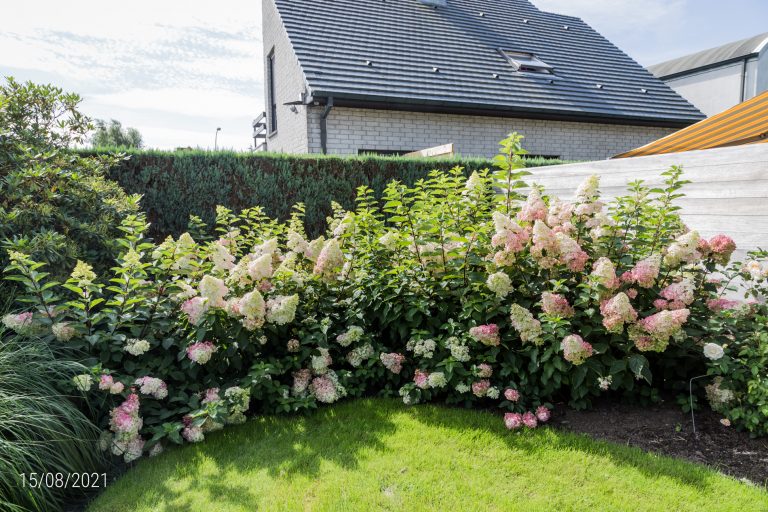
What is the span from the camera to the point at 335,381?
3436 millimetres

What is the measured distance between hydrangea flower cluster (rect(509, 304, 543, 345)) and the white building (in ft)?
75.5

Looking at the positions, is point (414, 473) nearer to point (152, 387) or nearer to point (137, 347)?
point (152, 387)

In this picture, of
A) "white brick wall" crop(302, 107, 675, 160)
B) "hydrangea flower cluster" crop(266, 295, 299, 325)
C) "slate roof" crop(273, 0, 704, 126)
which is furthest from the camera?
"slate roof" crop(273, 0, 704, 126)

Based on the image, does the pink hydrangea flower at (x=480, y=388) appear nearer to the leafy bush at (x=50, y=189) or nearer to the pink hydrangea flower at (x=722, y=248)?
the pink hydrangea flower at (x=722, y=248)

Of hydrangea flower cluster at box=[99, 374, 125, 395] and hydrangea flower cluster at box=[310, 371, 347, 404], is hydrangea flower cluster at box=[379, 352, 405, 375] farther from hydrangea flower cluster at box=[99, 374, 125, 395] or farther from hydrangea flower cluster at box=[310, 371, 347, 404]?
hydrangea flower cluster at box=[99, 374, 125, 395]

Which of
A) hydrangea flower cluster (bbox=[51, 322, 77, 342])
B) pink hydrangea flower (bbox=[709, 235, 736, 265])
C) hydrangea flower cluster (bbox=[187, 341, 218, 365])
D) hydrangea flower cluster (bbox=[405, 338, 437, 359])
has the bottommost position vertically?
hydrangea flower cluster (bbox=[405, 338, 437, 359])

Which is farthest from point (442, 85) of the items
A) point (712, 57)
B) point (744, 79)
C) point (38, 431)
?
point (712, 57)

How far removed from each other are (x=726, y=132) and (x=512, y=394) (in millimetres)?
3901

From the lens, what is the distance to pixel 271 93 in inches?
570

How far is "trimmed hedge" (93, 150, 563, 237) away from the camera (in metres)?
6.39

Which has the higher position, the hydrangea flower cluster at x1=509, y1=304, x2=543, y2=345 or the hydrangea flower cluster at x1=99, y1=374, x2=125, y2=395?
the hydrangea flower cluster at x1=509, y1=304, x2=543, y2=345

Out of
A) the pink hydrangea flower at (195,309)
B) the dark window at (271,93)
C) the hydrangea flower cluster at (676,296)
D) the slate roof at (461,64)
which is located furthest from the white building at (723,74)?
the pink hydrangea flower at (195,309)

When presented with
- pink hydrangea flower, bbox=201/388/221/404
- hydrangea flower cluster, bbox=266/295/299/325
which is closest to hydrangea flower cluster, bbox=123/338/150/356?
pink hydrangea flower, bbox=201/388/221/404

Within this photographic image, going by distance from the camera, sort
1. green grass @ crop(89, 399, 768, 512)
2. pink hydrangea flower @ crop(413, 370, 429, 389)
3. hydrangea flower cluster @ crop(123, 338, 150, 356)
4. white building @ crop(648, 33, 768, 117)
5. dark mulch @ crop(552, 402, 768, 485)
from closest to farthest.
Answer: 1. green grass @ crop(89, 399, 768, 512)
2. dark mulch @ crop(552, 402, 768, 485)
3. hydrangea flower cluster @ crop(123, 338, 150, 356)
4. pink hydrangea flower @ crop(413, 370, 429, 389)
5. white building @ crop(648, 33, 768, 117)
